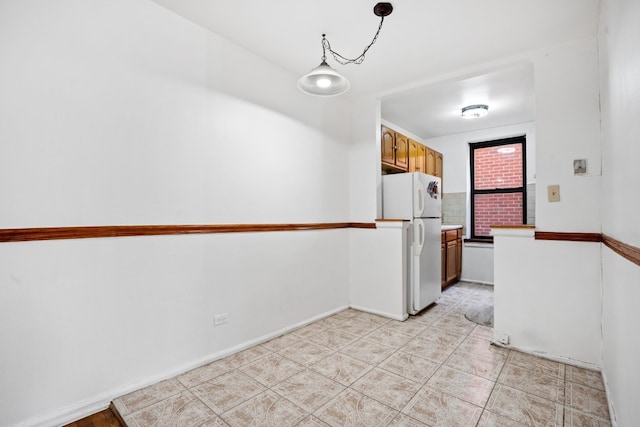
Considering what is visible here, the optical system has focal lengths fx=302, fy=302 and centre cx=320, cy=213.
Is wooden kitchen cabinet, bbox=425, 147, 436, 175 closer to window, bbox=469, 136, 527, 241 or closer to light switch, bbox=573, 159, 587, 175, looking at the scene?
window, bbox=469, 136, 527, 241

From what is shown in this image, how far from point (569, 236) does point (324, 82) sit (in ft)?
6.93

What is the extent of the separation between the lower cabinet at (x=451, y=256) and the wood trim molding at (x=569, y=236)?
1874 mm

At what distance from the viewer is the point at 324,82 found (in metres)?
2.02

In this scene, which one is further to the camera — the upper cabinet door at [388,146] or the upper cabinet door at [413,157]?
the upper cabinet door at [413,157]

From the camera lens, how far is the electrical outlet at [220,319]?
7.45 ft

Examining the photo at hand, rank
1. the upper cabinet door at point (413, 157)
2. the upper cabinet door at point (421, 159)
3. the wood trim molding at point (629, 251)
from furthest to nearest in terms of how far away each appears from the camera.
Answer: the upper cabinet door at point (421, 159), the upper cabinet door at point (413, 157), the wood trim molding at point (629, 251)

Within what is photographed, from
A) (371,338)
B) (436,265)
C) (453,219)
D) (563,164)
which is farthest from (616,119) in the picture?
(453,219)

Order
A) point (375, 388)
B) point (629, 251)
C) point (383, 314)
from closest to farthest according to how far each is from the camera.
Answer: point (629, 251), point (375, 388), point (383, 314)

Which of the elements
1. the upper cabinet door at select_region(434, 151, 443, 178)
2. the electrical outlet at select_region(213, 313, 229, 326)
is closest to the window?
the upper cabinet door at select_region(434, 151, 443, 178)

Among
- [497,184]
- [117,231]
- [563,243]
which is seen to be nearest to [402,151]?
[497,184]

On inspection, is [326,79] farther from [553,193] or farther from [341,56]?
[553,193]

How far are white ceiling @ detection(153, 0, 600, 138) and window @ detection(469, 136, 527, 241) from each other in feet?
5.87

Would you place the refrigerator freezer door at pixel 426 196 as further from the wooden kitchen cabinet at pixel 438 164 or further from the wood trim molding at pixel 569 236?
the wooden kitchen cabinet at pixel 438 164

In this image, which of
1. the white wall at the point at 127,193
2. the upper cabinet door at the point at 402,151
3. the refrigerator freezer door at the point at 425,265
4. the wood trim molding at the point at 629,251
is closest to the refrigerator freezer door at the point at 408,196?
the refrigerator freezer door at the point at 425,265
